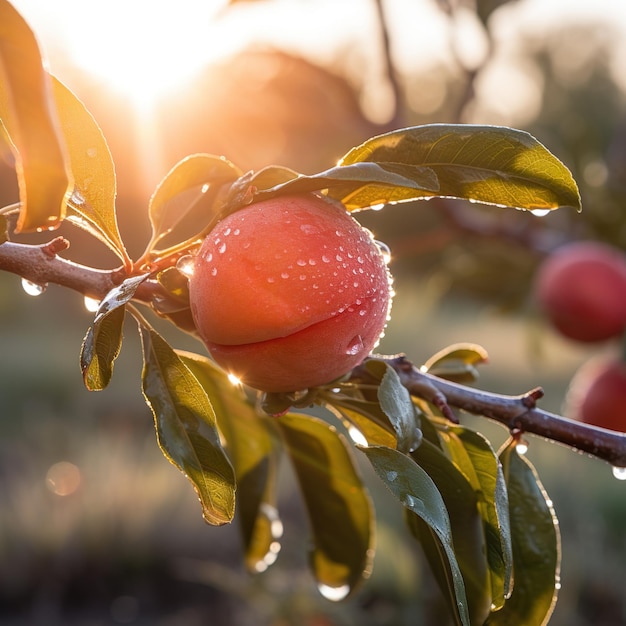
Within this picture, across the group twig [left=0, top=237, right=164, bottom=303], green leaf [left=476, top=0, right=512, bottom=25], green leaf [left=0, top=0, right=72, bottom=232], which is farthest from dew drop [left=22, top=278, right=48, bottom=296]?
green leaf [left=476, top=0, right=512, bottom=25]

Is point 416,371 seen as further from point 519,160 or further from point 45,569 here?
point 45,569

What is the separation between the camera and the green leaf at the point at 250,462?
0.73 meters

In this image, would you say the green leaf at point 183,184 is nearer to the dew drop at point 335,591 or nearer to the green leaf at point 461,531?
the green leaf at point 461,531

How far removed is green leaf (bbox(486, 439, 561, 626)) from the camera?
56 centimetres

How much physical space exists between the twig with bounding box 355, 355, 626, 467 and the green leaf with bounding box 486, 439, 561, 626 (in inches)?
1.4

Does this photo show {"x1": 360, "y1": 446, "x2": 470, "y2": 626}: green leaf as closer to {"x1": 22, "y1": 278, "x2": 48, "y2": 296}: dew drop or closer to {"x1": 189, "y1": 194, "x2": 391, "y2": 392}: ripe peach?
{"x1": 189, "y1": 194, "x2": 391, "y2": 392}: ripe peach

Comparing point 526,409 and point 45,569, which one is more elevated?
point 526,409

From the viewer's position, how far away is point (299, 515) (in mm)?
3566

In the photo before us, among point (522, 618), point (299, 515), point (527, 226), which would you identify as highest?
point (522, 618)

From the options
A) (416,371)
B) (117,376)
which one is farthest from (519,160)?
(117,376)

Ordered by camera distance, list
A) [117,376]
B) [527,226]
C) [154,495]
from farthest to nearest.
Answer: [117,376] < [154,495] < [527,226]

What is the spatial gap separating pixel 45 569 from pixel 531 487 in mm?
2915

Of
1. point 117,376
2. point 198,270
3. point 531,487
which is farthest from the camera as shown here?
point 117,376

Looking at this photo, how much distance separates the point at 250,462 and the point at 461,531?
266 millimetres
